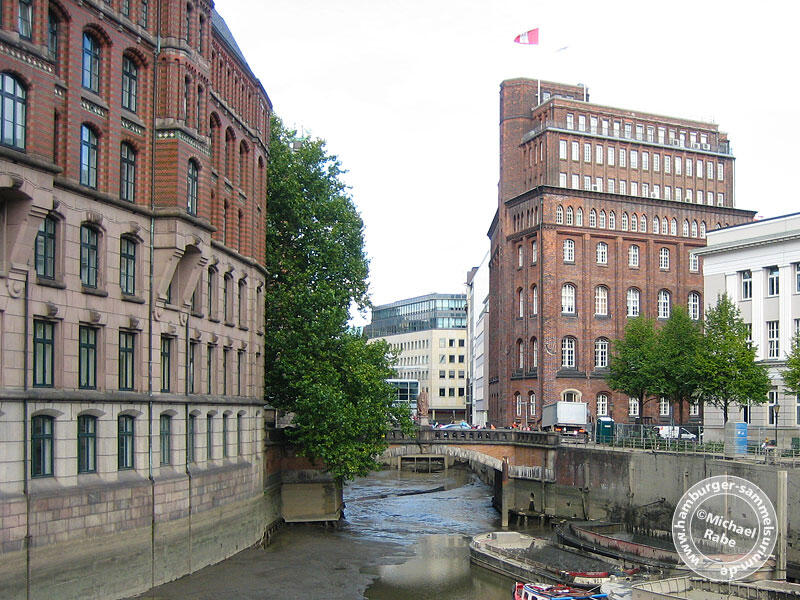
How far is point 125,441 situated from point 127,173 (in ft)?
34.7

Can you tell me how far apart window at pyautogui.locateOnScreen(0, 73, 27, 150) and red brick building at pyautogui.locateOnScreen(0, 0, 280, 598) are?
0.17 feet

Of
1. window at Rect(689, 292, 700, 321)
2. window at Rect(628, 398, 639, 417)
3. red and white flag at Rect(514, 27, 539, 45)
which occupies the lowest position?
window at Rect(628, 398, 639, 417)

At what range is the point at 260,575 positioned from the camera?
150 feet

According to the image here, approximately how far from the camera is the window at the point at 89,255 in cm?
3619

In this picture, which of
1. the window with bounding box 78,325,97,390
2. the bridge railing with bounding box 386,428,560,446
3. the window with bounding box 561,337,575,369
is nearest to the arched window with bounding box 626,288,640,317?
the window with bounding box 561,337,575,369

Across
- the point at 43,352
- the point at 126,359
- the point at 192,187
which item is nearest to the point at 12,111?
the point at 43,352

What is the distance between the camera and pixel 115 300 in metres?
37.9

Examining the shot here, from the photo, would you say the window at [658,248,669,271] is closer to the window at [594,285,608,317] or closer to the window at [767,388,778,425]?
the window at [594,285,608,317]

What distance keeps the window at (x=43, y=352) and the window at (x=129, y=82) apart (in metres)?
10.5

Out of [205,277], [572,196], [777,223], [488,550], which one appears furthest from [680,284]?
[205,277]

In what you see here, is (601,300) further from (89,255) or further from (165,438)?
(89,255)

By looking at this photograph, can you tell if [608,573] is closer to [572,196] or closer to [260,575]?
[260,575]

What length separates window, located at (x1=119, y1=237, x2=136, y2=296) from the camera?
38969mm

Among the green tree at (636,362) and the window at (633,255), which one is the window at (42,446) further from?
the window at (633,255)
